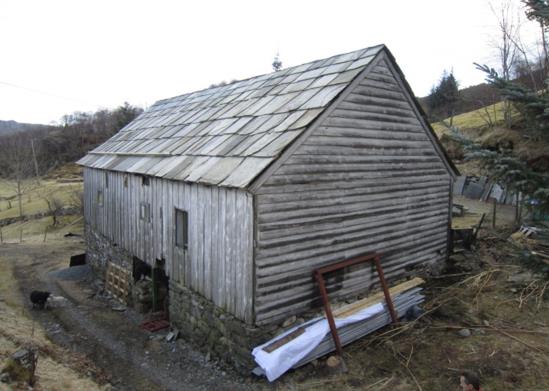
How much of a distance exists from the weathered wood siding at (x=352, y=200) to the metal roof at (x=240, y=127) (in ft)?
1.40

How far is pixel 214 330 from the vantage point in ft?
30.4

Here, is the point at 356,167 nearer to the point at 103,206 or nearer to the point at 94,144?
the point at 103,206

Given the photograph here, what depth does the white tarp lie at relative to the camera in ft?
25.3

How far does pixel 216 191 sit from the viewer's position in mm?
8719

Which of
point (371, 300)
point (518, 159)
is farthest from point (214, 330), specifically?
point (518, 159)

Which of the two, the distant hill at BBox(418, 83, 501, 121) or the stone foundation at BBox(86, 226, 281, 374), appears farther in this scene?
the distant hill at BBox(418, 83, 501, 121)

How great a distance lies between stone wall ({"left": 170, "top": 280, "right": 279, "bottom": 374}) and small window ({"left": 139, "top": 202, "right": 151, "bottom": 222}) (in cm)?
224

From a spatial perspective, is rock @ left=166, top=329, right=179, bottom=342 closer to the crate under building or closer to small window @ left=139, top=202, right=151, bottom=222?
the crate under building

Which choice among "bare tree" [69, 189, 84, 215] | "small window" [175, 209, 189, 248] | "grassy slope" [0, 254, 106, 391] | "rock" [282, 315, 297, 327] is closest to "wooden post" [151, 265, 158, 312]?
"small window" [175, 209, 189, 248]

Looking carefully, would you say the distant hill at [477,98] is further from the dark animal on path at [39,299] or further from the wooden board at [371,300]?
the dark animal on path at [39,299]

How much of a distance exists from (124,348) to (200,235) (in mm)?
3886

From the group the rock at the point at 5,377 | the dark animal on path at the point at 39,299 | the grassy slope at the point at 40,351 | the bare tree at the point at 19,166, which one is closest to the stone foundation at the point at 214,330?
the grassy slope at the point at 40,351

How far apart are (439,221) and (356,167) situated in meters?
4.87

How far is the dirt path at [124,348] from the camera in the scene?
28.2ft
